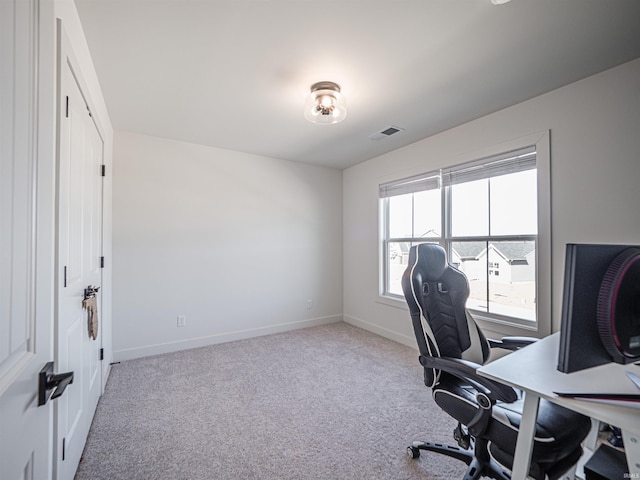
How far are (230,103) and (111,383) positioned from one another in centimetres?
269

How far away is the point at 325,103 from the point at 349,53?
44cm

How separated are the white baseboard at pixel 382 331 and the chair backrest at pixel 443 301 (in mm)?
1749

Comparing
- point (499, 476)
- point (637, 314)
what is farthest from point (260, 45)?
point (499, 476)

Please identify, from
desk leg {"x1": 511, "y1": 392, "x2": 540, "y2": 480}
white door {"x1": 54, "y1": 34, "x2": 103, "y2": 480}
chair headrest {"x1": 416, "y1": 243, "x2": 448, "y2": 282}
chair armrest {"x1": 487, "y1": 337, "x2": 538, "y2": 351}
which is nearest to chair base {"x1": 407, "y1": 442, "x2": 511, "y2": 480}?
desk leg {"x1": 511, "y1": 392, "x2": 540, "y2": 480}

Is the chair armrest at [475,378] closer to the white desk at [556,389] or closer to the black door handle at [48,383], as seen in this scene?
the white desk at [556,389]

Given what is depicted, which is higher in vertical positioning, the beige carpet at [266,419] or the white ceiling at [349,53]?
the white ceiling at [349,53]

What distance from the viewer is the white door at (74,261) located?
1.31 meters

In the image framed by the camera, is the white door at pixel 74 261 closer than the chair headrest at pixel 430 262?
Yes

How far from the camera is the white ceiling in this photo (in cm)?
154

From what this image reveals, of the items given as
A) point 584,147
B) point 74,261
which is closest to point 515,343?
point 584,147

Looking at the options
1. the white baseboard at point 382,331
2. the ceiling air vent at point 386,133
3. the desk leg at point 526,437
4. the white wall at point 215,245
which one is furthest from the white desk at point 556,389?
the white wall at point 215,245

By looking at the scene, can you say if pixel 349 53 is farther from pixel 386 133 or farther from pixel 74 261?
pixel 74 261

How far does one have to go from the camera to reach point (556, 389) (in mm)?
971

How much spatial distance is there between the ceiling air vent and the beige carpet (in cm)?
247
